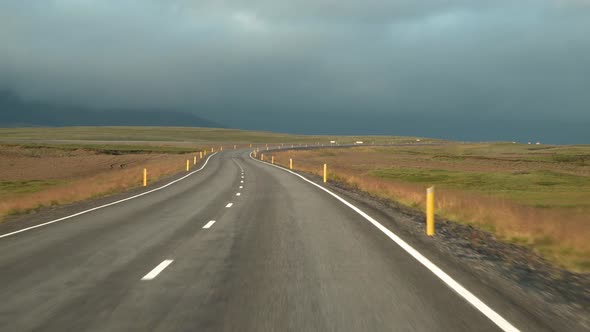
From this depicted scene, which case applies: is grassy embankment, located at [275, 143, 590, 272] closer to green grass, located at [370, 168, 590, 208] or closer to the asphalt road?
green grass, located at [370, 168, 590, 208]

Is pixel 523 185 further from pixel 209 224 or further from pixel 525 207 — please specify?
pixel 209 224

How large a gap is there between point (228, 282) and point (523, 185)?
95.3 feet

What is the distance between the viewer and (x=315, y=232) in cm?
1114

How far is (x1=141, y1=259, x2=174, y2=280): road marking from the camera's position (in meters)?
7.07

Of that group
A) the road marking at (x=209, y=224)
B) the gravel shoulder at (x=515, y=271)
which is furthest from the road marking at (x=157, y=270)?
the gravel shoulder at (x=515, y=271)

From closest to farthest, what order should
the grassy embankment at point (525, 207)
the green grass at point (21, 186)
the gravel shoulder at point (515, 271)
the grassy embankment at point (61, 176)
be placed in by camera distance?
the gravel shoulder at point (515, 271) → the grassy embankment at point (525, 207) → the grassy embankment at point (61, 176) → the green grass at point (21, 186)

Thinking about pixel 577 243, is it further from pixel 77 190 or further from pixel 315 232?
pixel 77 190

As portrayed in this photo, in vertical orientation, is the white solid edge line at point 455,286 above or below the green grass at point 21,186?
above

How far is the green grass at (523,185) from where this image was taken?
2333 cm

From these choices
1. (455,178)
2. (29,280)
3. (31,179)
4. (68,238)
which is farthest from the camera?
(31,179)

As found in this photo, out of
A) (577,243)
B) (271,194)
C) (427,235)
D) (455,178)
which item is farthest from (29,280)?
(455,178)

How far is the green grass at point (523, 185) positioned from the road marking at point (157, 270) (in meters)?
17.2

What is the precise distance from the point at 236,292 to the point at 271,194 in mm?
15041

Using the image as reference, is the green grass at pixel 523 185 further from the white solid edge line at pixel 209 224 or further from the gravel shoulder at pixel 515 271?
the white solid edge line at pixel 209 224
